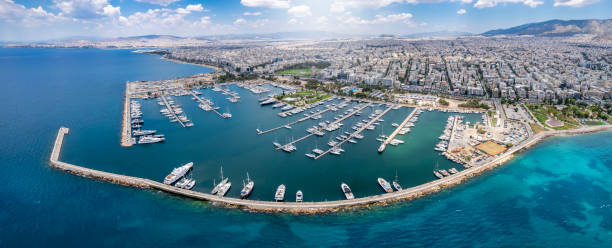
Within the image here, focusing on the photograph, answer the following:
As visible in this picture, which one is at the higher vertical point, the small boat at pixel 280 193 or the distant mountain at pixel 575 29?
the distant mountain at pixel 575 29

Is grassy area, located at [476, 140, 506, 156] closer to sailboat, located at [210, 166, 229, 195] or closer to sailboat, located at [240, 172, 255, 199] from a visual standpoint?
sailboat, located at [240, 172, 255, 199]

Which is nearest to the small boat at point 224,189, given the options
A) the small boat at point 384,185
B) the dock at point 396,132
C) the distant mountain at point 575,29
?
the small boat at point 384,185

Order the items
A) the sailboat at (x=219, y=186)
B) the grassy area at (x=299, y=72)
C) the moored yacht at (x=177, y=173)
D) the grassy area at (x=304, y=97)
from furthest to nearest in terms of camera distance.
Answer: the grassy area at (x=299, y=72), the grassy area at (x=304, y=97), the moored yacht at (x=177, y=173), the sailboat at (x=219, y=186)

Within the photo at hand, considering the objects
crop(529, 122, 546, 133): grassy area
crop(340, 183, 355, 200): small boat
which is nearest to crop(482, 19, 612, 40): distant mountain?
crop(529, 122, 546, 133): grassy area

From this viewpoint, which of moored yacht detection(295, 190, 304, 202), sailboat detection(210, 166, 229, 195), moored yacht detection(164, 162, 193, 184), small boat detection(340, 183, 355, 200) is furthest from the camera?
moored yacht detection(164, 162, 193, 184)

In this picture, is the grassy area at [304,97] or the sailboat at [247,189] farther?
the grassy area at [304,97]

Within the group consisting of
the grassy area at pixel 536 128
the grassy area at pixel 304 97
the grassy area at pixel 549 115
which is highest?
the grassy area at pixel 304 97

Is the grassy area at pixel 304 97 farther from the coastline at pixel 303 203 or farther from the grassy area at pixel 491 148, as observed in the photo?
the coastline at pixel 303 203

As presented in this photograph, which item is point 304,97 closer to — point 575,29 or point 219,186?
point 219,186

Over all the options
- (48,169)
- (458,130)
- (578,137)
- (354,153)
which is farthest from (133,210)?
(578,137)

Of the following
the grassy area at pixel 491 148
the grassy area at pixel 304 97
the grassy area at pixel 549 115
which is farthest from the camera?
the grassy area at pixel 304 97
